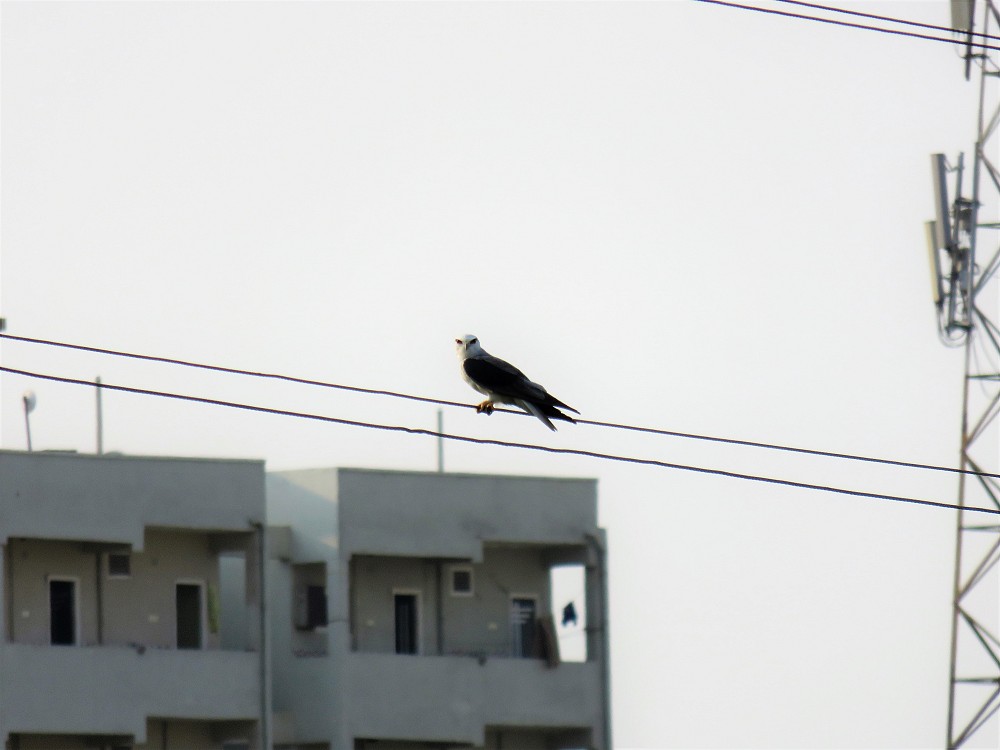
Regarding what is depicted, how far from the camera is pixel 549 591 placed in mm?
39719

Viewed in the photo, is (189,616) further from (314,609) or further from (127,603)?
(314,609)

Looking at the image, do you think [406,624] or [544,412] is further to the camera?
[406,624]

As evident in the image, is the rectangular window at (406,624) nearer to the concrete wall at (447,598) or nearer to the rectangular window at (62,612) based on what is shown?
the concrete wall at (447,598)

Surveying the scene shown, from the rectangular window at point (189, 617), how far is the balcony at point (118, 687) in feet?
3.06

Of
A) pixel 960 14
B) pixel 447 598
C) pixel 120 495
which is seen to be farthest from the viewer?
pixel 447 598

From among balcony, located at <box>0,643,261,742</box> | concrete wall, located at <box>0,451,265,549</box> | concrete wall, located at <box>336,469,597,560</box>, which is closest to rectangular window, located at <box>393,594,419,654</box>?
concrete wall, located at <box>336,469,597,560</box>

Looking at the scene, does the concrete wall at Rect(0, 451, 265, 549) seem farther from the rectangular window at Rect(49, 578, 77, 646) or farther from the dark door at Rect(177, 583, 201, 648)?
the dark door at Rect(177, 583, 201, 648)

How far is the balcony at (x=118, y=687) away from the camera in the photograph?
110 feet

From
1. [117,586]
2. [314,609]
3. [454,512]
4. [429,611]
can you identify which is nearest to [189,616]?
[117,586]

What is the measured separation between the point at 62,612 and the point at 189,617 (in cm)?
218

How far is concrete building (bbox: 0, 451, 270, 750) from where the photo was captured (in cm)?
3378

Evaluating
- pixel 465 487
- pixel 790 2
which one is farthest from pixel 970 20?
pixel 465 487

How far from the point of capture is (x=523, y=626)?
39.5 metres

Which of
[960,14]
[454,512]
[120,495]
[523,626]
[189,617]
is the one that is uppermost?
[960,14]
